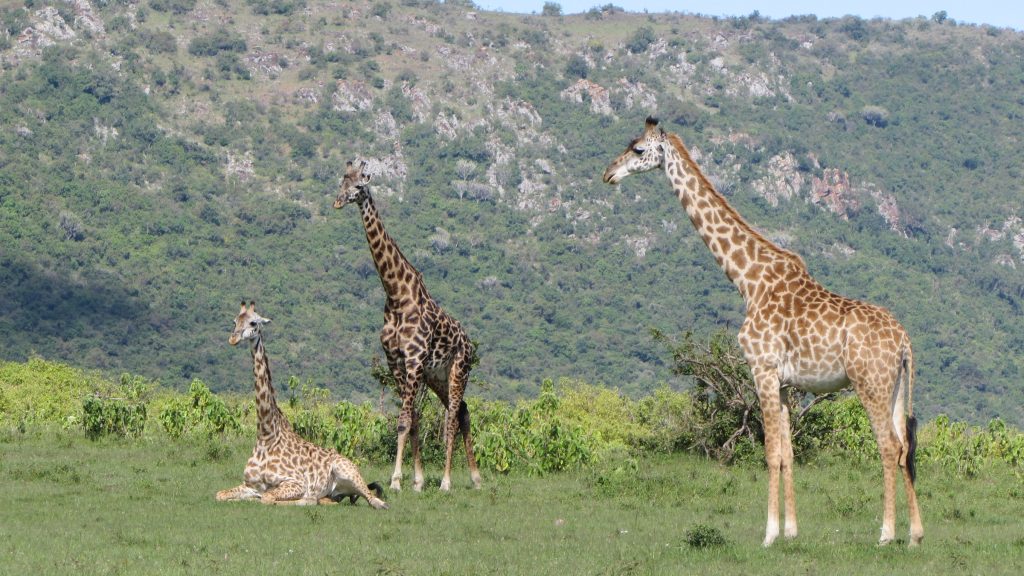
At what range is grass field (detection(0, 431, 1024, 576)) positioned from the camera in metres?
13.2

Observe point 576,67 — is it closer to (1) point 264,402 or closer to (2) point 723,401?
(2) point 723,401

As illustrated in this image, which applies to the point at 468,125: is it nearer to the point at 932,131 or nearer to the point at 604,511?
the point at 932,131

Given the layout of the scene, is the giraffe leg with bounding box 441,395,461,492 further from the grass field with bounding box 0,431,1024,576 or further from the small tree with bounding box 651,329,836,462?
the small tree with bounding box 651,329,836,462

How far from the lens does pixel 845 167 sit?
11412cm

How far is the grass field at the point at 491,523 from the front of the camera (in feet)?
43.2

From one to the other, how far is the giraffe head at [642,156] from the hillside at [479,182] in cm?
5227

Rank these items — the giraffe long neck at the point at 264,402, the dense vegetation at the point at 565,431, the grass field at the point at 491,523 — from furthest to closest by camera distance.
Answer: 1. the dense vegetation at the point at 565,431
2. the giraffe long neck at the point at 264,402
3. the grass field at the point at 491,523

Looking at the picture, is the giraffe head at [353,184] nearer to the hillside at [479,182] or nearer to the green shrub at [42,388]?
the green shrub at [42,388]

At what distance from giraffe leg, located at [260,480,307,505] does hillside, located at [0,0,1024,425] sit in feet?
163

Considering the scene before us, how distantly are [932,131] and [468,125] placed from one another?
4118cm

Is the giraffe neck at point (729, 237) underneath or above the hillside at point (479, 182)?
underneath

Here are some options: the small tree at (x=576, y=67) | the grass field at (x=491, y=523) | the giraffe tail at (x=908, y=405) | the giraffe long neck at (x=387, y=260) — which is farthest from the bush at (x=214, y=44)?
the giraffe tail at (x=908, y=405)

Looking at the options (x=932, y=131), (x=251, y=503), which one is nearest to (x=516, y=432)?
(x=251, y=503)

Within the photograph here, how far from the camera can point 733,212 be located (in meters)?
15.4
